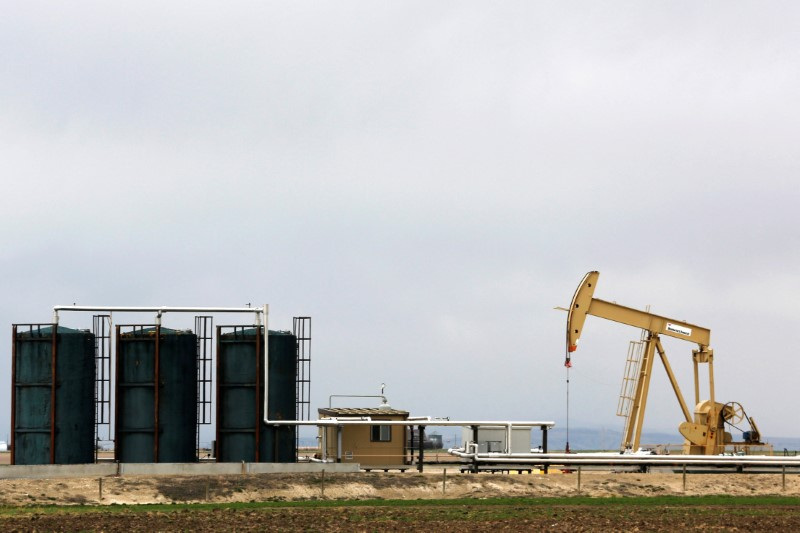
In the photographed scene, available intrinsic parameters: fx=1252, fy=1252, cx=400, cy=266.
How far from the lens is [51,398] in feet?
143

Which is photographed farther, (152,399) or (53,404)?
(152,399)

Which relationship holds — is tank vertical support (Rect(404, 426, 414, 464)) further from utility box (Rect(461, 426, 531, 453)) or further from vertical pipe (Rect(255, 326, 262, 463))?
vertical pipe (Rect(255, 326, 262, 463))

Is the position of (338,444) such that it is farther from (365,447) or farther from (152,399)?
(152,399)

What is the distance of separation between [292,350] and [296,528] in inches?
597

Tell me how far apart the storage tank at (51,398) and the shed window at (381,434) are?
10.7m

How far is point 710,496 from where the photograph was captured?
42781 mm

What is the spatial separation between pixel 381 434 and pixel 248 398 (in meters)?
5.98

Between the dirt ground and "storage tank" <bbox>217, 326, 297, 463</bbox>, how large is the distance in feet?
7.17

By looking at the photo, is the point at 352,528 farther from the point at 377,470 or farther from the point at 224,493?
the point at 377,470

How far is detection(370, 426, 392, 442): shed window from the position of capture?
1902 inches

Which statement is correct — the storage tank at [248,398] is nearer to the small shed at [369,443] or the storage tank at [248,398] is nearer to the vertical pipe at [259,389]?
the vertical pipe at [259,389]

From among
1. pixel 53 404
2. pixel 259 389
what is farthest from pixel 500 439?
pixel 53 404

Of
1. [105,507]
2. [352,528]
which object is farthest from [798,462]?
[105,507]

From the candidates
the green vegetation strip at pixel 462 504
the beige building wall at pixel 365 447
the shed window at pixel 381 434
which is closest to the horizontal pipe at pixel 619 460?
the beige building wall at pixel 365 447
